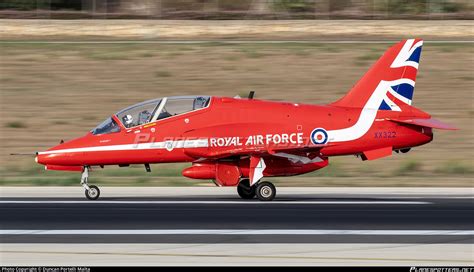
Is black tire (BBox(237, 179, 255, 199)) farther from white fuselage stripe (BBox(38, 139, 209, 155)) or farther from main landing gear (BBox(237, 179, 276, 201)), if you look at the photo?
white fuselage stripe (BBox(38, 139, 209, 155))

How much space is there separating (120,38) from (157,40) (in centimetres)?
192

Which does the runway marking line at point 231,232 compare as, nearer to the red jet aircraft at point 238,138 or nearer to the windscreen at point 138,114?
the red jet aircraft at point 238,138

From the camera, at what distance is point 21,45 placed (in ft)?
138

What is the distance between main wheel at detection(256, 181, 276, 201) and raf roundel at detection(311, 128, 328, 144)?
4.82 feet

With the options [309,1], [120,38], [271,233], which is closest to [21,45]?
[120,38]

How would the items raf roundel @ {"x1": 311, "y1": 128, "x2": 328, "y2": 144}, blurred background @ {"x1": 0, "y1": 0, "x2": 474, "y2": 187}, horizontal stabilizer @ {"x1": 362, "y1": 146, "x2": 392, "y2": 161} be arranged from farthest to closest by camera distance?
1. blurred background @ {"x1": 0, "y1": 0, "x2": 474, "y2": 187}
2. horizontal stabilizer @ {"x1": 362, "y1": 146, "x2": 392, "y2": 161}
3. raf roundel @ {"x1": 311, "y1": 128, "x2": 328, "y2": 144}

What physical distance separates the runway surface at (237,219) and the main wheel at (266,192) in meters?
0.29

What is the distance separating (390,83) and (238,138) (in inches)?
156

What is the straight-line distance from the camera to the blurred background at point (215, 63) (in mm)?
29781

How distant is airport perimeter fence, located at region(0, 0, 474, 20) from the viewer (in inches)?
1868

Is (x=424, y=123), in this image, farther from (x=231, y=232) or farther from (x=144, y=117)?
(x=231, y=232)

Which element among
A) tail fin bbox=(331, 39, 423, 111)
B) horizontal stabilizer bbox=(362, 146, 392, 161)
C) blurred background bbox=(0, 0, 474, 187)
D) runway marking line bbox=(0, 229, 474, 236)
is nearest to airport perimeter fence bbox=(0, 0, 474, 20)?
blurred background bbox=(0, 0, 474, 187)

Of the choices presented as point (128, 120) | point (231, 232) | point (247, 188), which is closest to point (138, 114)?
point (128, 120)

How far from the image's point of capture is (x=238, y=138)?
67.8ft
